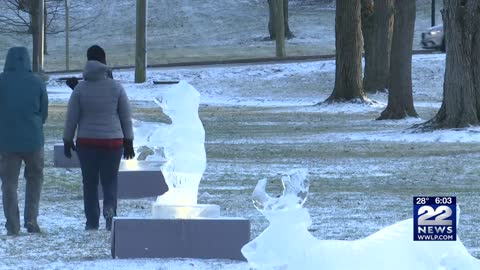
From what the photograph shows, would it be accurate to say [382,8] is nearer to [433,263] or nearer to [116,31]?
[433,263]

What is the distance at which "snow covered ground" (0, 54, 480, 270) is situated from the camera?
11969 millimetres

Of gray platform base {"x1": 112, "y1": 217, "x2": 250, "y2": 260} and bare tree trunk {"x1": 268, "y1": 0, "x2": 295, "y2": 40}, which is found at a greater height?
bare tree trunk {"x1": 268, "y1": 0, "x2": 295, "y2": 40}

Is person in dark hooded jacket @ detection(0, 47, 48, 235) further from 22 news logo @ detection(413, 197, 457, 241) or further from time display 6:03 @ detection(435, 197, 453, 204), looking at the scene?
time display 6:03 @ detection(435, 197, 453, 204)

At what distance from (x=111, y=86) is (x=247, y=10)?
7203 cm

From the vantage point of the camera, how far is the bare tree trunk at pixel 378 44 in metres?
40.5

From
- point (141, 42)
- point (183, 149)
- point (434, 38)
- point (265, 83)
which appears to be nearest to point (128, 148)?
point (183, 149)

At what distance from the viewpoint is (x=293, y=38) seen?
7312 cm

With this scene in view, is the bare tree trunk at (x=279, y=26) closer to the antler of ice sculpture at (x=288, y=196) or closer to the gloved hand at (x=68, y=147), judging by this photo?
the gloved hand at (x=68, y=147)

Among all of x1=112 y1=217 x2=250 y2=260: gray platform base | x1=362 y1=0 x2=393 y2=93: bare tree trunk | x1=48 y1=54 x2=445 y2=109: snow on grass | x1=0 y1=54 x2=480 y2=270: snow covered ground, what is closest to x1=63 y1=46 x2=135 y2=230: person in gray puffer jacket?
x1=0 y1=54 x2=480 y2=270: snow covered ground

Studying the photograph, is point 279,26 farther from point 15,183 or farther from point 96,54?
point 15,183

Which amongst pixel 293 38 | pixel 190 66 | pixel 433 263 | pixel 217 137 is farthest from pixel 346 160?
pixel 293 38

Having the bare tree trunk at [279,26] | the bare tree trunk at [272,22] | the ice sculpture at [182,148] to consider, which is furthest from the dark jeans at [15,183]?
the bare tree trunk at [272,22]

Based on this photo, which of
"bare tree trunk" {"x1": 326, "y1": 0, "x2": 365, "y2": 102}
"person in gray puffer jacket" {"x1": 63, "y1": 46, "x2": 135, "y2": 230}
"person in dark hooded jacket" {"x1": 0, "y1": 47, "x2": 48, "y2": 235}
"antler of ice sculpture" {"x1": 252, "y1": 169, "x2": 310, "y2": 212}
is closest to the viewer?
"antler of ice sculpture" {"x1": 252, "y1": 169, "x2": 310, "y2": 212}

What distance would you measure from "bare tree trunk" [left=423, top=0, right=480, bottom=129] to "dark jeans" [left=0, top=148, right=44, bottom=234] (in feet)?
47.1
